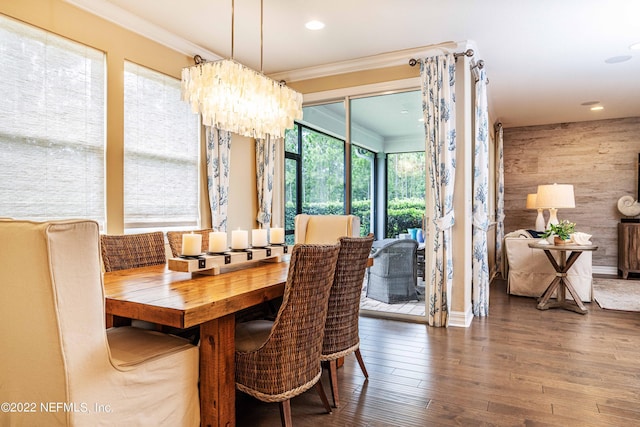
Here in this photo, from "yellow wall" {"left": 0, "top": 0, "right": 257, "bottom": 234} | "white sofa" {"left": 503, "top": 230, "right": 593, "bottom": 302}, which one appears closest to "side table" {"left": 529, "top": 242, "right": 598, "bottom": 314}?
"white sofa" {"left": 503, "top": 230, "right": 593, "bottom": 302}

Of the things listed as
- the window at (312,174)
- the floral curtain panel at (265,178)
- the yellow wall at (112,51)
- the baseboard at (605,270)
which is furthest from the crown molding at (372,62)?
the baseboard at (605,270)

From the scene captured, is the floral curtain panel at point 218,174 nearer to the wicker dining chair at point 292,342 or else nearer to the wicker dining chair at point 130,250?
the wicker dining chair at point 130,250

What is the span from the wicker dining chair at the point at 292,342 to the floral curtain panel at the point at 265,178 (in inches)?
118

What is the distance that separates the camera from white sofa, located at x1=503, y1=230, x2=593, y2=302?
4961mm

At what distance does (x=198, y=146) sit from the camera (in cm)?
407

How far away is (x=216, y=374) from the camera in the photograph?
176 cm

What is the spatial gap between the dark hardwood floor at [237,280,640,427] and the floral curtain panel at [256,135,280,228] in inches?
70.3

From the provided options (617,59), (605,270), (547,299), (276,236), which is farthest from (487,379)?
(605,270)

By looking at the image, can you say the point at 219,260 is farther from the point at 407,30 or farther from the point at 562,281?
the point at 562,281

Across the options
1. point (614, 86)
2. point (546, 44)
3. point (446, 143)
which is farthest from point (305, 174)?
point (614, 86)

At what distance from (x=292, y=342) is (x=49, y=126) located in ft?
7.91

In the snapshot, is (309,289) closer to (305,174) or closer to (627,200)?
(305,174)

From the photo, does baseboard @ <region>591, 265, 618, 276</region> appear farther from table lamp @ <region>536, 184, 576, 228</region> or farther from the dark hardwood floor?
the dark hardwood floor

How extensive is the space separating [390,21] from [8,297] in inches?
131
